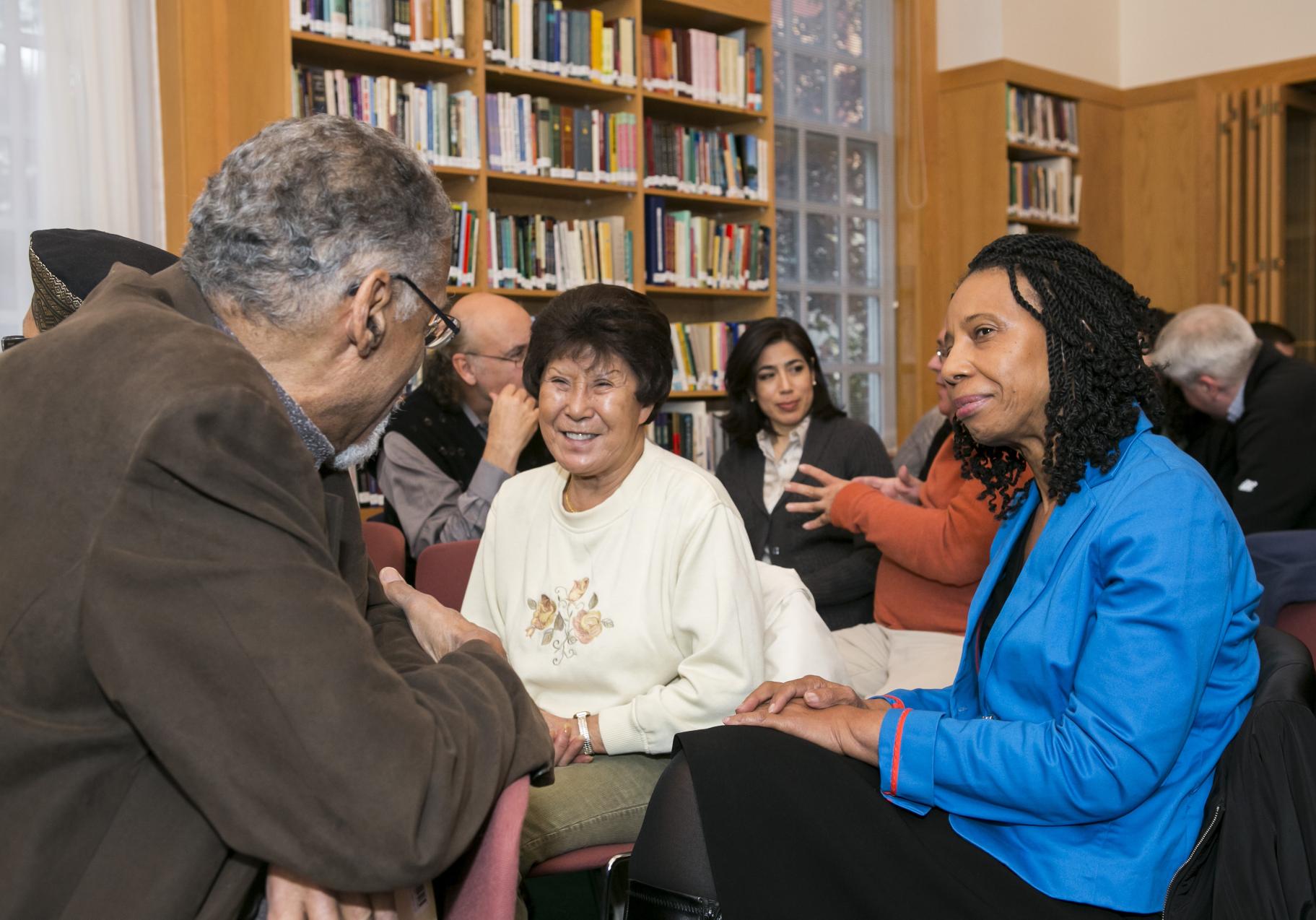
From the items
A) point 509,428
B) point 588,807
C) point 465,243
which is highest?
point 465,243

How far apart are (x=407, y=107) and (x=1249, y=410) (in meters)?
3.30

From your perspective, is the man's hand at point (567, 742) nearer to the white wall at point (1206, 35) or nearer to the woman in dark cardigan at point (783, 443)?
the woman in dark cardigan at point (783, 443)

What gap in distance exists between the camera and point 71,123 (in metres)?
3.87

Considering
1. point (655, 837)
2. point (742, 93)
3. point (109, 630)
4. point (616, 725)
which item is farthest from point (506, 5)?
point (109, 630)

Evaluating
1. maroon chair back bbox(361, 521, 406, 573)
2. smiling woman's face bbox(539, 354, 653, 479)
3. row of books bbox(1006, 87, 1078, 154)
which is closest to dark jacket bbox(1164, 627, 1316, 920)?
smiling woman's face bbox(539, 354, 653, 479)

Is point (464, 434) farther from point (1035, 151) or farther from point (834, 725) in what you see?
point (1035, 151)

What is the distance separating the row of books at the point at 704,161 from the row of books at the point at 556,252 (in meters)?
0.32

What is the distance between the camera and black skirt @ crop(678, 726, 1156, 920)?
1.52m

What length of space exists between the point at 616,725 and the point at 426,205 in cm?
109

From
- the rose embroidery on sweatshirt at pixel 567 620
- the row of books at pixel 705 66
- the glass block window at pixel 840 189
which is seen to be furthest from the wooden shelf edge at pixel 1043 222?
the rose embroidery on sweatshirt at pixel 567 620

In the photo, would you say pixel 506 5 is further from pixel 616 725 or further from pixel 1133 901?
pixel 1133 901

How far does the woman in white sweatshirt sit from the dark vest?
1.24 meters

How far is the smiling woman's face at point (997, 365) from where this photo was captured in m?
1.59

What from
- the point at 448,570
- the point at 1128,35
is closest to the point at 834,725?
the point at 448,570
